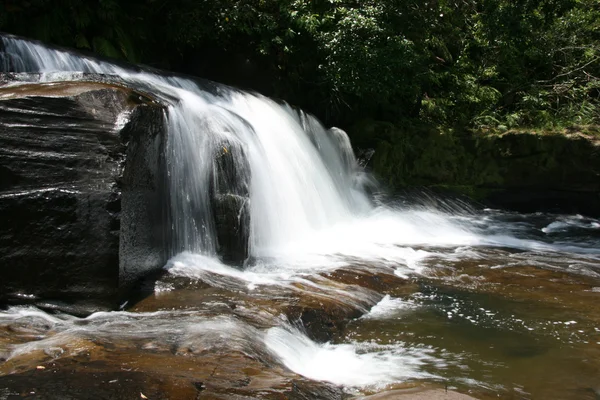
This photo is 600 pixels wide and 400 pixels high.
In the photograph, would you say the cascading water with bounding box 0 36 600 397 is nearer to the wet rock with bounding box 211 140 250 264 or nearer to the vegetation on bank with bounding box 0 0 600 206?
the wet rock with bounding box 211 140 250 264

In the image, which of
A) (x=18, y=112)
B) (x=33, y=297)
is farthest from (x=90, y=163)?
(x=33, y=297)

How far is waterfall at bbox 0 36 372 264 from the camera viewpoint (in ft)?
20.8

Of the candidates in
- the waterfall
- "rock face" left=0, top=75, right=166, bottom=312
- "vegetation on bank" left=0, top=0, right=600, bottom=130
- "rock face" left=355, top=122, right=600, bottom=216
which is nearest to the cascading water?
the waterfall

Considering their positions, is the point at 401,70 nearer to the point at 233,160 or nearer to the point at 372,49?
the point at 372,49

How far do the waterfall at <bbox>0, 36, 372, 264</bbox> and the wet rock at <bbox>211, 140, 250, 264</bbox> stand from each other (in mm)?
14

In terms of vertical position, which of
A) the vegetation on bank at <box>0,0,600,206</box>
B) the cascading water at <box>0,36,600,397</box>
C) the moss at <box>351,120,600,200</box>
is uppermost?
the vegetation on bank at <box>0,0,600,206</box>

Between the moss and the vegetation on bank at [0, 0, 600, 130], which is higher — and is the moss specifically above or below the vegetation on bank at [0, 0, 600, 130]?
below

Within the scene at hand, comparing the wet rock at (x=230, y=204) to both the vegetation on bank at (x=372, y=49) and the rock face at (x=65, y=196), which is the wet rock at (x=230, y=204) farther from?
the vegetation on bank at (x=372, y=49)

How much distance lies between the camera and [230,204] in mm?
6461

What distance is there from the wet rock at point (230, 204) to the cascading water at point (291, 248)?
0.9 inches

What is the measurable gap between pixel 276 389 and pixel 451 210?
928 cm

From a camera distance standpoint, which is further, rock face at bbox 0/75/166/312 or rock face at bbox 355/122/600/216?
rock face at bbox 355/122/600/216

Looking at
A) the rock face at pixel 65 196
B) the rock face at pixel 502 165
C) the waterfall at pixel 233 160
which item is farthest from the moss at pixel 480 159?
the rock face at pixel 65 196

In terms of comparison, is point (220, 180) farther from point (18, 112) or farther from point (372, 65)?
point (372, 65)
